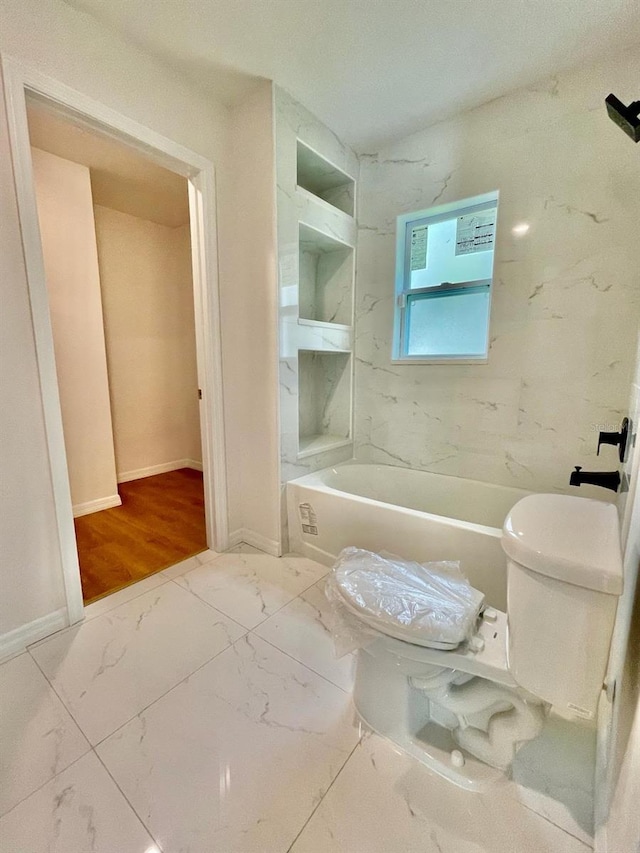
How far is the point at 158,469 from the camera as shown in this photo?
3.68 meters

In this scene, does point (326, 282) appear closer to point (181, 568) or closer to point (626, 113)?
point (626, 113)

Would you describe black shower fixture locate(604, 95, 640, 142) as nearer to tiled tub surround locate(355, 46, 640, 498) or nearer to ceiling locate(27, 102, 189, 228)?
tiled tub surround locate(355, 46, 640, 498)

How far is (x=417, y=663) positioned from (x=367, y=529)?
81 cm

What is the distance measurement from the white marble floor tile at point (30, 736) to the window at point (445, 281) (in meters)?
2.30

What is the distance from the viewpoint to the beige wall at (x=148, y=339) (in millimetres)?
3170

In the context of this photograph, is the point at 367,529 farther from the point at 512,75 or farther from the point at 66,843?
the point at 512,75

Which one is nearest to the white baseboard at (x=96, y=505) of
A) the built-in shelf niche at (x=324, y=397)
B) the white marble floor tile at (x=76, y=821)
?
the built-in shelf niche at (x=324, y=397)

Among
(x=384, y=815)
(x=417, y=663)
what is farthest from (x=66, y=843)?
(x=417, y=663)

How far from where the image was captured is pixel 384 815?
0.91 metres

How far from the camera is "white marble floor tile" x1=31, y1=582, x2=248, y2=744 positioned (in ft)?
3.95

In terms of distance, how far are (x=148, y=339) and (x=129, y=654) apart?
284 cm

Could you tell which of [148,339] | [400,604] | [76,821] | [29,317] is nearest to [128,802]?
[76,821]

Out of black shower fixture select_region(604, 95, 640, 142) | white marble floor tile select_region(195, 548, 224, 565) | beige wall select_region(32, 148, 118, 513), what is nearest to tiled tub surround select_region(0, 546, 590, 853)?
white marble floor tile select_region(195, 548, 224, 565)

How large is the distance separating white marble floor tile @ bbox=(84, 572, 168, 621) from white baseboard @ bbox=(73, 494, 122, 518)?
1192mm
